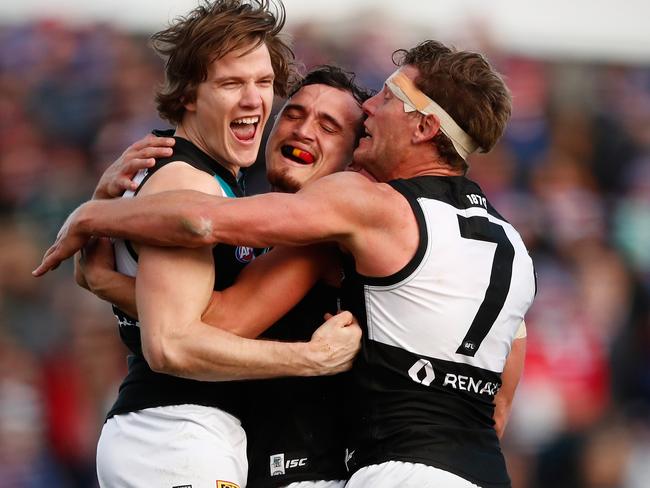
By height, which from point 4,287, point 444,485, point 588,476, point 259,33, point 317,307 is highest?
point 259,33

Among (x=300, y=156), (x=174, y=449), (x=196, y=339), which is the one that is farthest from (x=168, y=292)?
(x=300, y=156)

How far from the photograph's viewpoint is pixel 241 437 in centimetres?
498

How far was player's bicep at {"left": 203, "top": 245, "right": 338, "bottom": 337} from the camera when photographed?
4.77m

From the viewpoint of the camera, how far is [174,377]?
16.3 ft

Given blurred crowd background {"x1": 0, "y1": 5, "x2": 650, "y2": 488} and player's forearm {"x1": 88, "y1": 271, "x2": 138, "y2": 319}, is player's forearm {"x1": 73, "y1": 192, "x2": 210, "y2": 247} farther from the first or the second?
blurred crowd background {"x1": 0, "y1": 5, "x2": 650, "y2": 488}

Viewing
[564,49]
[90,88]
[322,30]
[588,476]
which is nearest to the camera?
[588,476]

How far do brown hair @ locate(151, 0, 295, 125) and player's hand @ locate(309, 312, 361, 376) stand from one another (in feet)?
3.99

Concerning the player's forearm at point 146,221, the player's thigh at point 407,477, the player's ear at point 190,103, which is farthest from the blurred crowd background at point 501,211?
the player's thigh at point 407,477

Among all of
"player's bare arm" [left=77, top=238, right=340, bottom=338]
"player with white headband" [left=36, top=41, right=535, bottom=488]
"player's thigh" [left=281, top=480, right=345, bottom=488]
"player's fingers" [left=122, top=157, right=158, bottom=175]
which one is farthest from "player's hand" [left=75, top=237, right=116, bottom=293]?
"player's thigh" [left=281, top=480, right=345, bottom=488]

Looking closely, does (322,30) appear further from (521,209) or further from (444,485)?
(444,485)

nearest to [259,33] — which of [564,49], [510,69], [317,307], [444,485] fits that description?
[317,307]

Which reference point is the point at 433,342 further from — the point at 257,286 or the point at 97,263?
the point at 97,263

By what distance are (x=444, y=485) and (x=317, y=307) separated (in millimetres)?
960

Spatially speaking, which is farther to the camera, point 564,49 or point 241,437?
point 564,49
